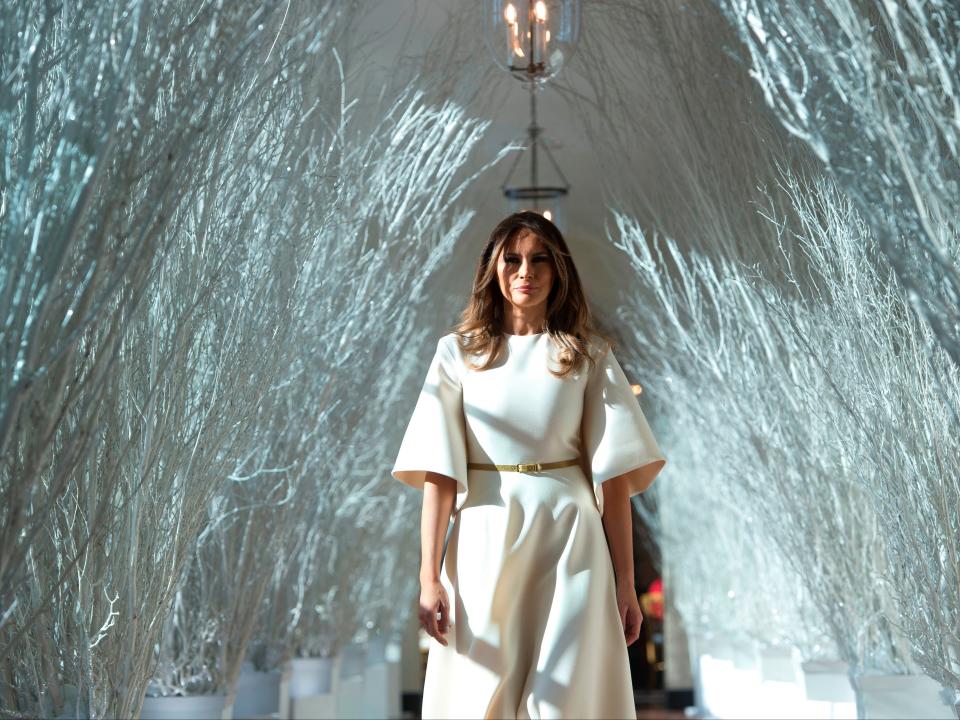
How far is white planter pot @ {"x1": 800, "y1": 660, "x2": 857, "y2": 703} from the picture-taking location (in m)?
4.25

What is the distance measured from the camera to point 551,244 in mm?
2240

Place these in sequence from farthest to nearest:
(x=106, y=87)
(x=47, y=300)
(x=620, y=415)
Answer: (x=620, y=415)
(x=106, y=87)
(x=47, y=300)

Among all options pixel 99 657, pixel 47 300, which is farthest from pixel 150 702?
pixel 47 300

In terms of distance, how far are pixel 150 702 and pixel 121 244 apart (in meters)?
1.98

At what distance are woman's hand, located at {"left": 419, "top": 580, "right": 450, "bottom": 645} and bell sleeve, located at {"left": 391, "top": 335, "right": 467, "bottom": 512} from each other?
15 cm

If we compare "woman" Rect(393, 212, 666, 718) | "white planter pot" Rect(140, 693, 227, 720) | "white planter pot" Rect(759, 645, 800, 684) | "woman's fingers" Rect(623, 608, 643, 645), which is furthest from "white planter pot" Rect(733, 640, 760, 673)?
"woman" Rect(393, 212, 666, 718)

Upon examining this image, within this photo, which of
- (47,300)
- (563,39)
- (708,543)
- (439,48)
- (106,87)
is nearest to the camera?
(47,300)

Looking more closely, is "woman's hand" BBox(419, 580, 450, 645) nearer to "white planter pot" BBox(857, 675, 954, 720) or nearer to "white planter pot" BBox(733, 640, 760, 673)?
"white planter pot" BBox(857, 675, 954, 720)

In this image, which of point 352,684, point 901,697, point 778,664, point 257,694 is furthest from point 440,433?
point 352,684

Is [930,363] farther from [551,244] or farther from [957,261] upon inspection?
[551,244]

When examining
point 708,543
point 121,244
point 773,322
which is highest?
point 708,543

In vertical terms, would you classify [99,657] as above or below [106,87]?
below

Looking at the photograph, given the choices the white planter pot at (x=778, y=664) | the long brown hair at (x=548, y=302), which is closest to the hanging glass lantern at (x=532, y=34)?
A: the long brown hair at (x=548, y=302)

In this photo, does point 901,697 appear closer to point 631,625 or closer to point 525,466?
point 631,625
